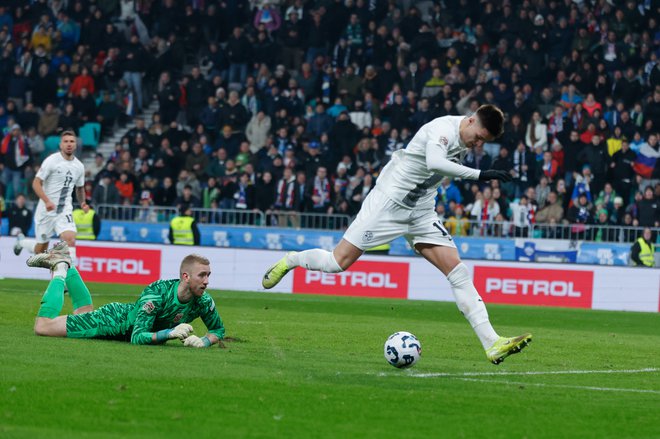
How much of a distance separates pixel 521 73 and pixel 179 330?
858 inches

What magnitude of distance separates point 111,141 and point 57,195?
619 inches

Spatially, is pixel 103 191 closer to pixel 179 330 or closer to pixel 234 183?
pixel 234 183

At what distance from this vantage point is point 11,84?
35031 mm

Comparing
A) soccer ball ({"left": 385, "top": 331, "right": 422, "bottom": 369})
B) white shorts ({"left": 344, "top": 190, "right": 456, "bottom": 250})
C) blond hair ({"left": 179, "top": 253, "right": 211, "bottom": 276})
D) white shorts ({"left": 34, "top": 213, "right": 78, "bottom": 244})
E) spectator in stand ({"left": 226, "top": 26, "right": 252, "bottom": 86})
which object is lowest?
soccer ball ({"left": 385, "top": 331, "right": 422, "bottom": 369})

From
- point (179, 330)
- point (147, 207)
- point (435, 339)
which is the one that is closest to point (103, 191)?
point (147, 207)

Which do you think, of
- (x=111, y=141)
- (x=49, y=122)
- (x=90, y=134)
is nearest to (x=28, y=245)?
(x=49, y=122)

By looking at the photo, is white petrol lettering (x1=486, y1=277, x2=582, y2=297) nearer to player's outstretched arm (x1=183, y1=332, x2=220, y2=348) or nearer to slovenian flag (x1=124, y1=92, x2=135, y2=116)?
player's outstretched arm (x1=183, y1=332, x2=220, y2=348)

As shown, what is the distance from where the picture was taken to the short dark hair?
1036cm

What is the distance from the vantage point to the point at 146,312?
36.3 feet

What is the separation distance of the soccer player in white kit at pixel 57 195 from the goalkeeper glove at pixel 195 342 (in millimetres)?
7642

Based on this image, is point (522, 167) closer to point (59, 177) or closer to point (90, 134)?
point (90, 134)

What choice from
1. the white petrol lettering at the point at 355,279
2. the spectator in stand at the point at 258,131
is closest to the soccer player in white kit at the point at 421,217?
the white petrol lettering at the point at 355,279

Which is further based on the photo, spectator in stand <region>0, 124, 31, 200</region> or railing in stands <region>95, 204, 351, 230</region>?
spectator in stand <region>0, 124, 31, 200</region>

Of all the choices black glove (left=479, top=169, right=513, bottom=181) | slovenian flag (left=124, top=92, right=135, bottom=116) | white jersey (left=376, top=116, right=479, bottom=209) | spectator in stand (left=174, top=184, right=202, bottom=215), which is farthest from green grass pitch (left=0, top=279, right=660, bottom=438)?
slovenian flag (left=124, top=92, right=135, bottom=116)
